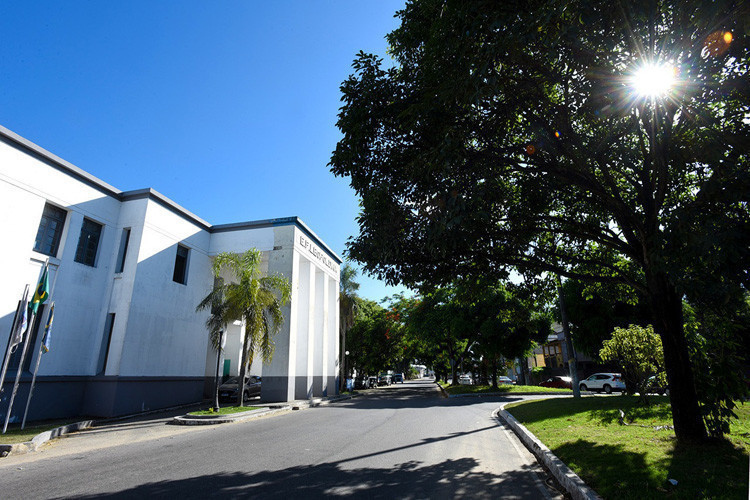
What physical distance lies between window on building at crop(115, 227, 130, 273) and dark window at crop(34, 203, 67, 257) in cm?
248

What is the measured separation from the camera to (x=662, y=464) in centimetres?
606

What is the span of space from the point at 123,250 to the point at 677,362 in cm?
2021

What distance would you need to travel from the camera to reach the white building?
14.2 metres

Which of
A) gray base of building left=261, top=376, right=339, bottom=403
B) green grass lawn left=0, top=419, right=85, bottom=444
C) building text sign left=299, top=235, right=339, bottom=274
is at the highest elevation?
building text sign left=299, top=235, right=339, bottom=274

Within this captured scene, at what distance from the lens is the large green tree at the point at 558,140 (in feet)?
17.7

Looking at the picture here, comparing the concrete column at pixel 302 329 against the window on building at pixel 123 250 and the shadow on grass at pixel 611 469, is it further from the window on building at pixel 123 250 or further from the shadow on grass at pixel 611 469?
the shadow on grass at pixel 611 469

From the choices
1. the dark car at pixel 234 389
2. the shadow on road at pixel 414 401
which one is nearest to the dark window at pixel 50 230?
the dark car at pixel 234 389

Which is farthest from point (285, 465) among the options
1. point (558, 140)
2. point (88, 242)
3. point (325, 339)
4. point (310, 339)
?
point (325, 339)

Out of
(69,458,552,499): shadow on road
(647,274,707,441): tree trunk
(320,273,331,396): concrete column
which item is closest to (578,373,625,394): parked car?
(320,273,331,396): concrete column

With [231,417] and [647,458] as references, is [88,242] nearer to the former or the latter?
[231,417]

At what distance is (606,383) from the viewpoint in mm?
28891

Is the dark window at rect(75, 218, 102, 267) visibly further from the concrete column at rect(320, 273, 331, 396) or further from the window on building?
the concrete column at rect(320, 273, 331, 396)

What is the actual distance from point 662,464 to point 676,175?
6.07 metres

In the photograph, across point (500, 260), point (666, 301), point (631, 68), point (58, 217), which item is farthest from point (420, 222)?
point (58, 217)
